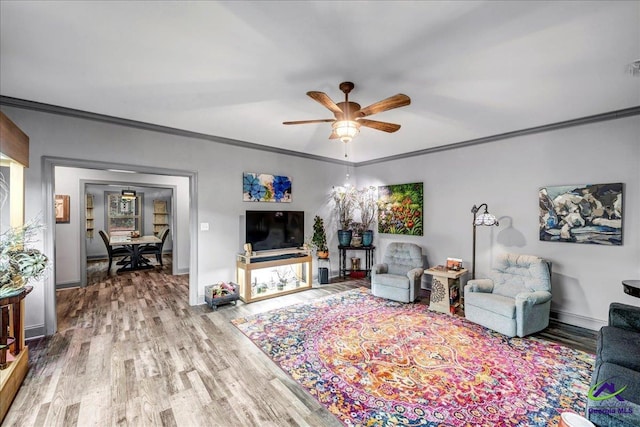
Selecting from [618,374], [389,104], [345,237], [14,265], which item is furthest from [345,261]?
[14,265]

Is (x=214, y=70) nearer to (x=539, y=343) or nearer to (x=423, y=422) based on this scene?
(x=423, y=422)

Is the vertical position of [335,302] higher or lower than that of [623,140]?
lower

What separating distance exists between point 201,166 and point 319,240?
256 centimetres

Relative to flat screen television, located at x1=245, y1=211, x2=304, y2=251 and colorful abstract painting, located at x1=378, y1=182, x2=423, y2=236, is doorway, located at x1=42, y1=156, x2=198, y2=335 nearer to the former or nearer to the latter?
flat screen television, located at x1=245, y1=211, x2=304, y2=251

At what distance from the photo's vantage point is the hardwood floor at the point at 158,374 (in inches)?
75.7

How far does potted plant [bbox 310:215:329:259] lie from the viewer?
215 inches

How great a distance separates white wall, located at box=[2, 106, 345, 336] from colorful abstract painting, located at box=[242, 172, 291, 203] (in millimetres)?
101

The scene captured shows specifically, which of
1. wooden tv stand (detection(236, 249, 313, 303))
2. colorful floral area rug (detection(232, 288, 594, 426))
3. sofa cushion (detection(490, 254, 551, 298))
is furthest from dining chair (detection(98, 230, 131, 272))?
sofa cushion (detection(490, 254, 551, 298))

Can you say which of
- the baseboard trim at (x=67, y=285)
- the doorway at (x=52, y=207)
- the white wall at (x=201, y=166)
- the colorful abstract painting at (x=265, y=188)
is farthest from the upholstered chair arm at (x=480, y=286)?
the baseboard trim at (x=67, y=285)

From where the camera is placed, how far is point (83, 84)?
2.60m

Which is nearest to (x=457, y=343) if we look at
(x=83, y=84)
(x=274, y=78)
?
(x=274, y=78)

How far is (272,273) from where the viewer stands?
16.1 feet

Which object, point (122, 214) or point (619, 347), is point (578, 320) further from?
point (122, 214)

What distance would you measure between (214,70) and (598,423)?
11.1 feet
